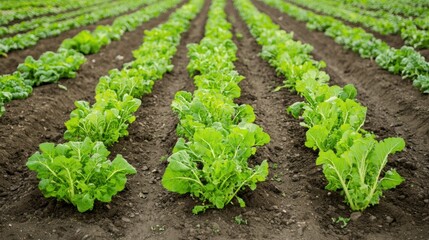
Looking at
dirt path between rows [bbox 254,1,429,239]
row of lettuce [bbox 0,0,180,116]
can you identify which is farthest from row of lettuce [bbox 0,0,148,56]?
dirt path between rows [bbox 254,1,429,239]

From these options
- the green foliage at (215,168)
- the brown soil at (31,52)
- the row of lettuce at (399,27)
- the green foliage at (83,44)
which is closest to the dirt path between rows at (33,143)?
the green foliage at (83,44)

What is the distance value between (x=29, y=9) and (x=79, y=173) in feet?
76.2

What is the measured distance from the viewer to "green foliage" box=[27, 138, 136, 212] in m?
4.45

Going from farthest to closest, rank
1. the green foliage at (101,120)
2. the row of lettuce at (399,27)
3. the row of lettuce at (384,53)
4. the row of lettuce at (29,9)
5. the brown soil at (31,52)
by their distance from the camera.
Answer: the row of lettuce at (29,9) < the row of lettuce at (399,27) < the brown soil at (31,52) < the row of lettuce at (384,53) < the green foliage at (101,120)

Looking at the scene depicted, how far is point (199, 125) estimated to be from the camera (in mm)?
5180

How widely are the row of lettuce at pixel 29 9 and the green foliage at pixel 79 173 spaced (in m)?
17.3

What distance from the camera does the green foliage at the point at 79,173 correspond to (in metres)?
4.45

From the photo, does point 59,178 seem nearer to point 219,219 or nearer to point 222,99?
point 219,219

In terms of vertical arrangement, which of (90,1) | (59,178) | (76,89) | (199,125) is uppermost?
(199,125)

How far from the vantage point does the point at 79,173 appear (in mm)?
4492

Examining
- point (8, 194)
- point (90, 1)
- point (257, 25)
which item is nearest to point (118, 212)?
point (8, 194)

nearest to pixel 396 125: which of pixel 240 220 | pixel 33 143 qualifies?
pixel 240 220

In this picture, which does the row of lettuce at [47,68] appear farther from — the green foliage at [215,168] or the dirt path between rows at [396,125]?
the dirt path between rows at [396,125]

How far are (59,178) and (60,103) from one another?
3.90 metres
